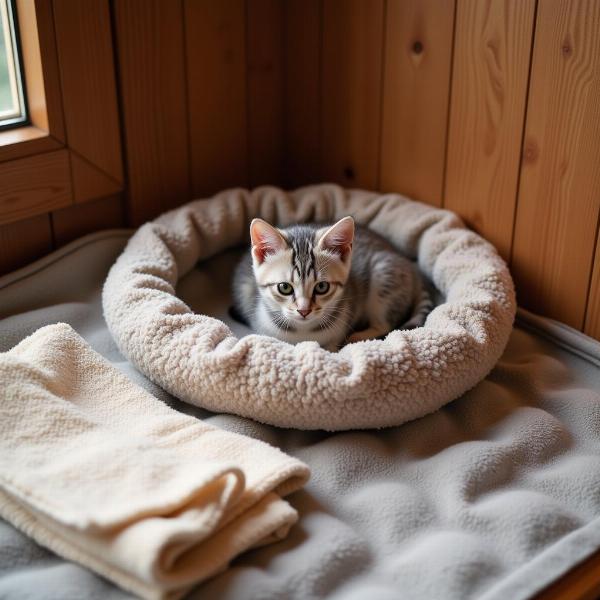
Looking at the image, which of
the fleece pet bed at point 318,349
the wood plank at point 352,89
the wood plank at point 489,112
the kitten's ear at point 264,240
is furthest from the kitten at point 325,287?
the wood plank at point 352,89

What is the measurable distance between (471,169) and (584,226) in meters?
0.34

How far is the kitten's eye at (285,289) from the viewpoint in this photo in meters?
1.84

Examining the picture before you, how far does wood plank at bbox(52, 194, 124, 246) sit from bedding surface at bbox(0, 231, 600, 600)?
0.55 ft

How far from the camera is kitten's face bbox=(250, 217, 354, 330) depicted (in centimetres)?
182

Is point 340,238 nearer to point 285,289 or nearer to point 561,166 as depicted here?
point 285,289

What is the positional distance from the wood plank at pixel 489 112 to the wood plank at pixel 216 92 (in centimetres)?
63

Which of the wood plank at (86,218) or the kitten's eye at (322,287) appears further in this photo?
the wood plank at (86,218)

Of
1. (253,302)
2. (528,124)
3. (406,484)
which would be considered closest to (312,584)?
(406,484)

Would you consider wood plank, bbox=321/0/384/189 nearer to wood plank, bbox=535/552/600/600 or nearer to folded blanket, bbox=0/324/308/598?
folded blanket, bbox=0/324/308/598

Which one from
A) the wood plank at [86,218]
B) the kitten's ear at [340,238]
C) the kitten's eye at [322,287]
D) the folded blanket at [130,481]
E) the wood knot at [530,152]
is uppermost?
the wood knot at [530,152]

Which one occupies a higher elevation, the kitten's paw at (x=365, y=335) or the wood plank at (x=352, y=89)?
the wood plank at (x=352, y=89)

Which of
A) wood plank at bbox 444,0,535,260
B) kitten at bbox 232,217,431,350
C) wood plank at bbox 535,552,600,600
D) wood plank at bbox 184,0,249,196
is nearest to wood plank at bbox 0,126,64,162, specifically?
wood plank at bbox 184,0,249,196

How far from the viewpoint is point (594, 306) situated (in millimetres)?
1860

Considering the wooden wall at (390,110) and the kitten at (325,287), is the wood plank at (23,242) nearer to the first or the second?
the wooden wall at (390,110)
